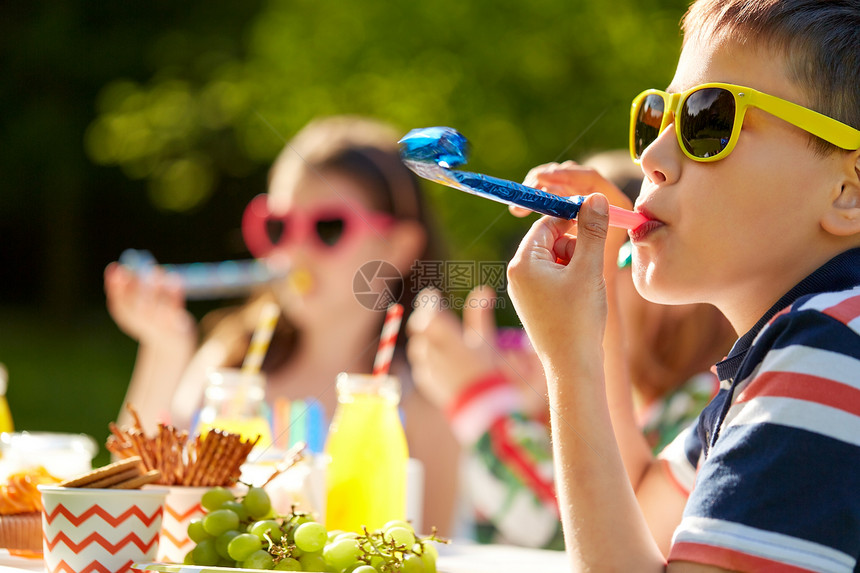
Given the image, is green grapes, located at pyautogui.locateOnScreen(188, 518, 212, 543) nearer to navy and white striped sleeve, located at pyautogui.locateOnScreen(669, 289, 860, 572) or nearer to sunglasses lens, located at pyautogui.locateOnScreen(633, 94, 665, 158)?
navy and white striped sleeve, located at pyautogui.locateOnScreen(669, 289, 860, 572)

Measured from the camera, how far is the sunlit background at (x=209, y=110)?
5.76 m

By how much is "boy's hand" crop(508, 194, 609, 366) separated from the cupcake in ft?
2.56

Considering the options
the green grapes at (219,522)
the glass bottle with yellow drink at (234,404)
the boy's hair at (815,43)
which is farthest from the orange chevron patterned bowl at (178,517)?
the boy's hair at (815,43)

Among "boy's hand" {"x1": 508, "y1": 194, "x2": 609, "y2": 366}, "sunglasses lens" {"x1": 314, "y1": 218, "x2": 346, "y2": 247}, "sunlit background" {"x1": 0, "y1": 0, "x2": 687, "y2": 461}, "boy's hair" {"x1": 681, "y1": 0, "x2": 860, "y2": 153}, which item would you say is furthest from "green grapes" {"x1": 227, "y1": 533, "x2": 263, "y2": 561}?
"sunglasses lens" {"x1": 314, "y1": 218, "x2": 346, "y2": 247}

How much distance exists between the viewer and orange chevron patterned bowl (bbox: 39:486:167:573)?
112cm

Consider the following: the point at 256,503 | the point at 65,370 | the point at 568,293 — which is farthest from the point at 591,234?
the point at 65,370

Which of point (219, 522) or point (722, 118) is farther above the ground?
point (722, 118)

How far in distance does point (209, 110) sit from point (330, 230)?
721 centimetres

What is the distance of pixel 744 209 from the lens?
1.09 meters

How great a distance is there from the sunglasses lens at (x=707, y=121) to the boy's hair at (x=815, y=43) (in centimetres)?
8

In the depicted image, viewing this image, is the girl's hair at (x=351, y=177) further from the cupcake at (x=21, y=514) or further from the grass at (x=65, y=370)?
the grass at (x=65, y=370)

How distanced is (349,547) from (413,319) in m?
1.56

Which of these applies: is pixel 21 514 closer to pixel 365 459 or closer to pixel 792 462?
pixel 365 459

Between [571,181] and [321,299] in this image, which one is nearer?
[571,181]
